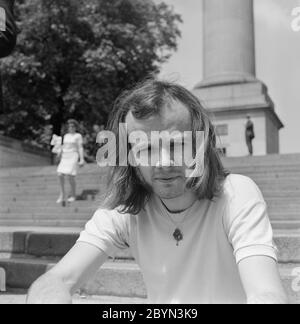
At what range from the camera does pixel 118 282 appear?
3.79 meters

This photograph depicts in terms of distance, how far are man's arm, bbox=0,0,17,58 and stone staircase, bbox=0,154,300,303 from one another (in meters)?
1.24

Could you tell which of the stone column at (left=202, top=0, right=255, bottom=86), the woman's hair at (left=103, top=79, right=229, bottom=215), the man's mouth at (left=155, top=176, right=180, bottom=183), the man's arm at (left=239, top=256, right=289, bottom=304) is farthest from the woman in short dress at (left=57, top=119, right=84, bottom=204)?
the stone column at (left=202, top=0, right=255, bottom=86)

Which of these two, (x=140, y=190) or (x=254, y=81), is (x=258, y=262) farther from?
(x=254, y=81)

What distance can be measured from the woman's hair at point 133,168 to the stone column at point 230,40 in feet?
52.6

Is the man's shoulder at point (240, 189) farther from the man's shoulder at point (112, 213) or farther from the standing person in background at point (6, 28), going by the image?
the standing person in background at point (6, 28)

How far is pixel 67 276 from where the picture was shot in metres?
1.31

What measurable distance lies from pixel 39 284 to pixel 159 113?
0.52 meters

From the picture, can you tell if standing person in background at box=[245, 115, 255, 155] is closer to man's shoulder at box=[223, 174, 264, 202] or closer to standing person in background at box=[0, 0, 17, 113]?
standing person in background at box=[0, 0, 17, 113]

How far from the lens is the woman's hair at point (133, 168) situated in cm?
131

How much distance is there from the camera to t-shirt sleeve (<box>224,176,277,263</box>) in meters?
1.22

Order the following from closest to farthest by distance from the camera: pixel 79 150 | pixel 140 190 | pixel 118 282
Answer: pixel 140 190 → pixel 118 282 → pixel 79 150

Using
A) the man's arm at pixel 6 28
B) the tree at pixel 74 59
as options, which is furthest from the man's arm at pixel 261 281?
the tree at pixel 74 59

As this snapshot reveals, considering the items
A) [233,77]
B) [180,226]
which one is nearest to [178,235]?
[180,226]

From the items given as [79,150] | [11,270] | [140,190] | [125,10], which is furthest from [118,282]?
[125,10]
